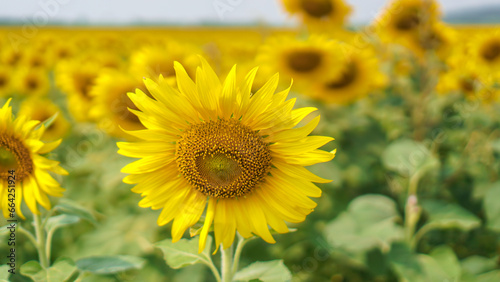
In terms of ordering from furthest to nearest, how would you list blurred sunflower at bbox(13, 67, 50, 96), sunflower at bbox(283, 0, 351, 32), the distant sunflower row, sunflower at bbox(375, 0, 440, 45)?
blurred sunflower at bbox(13, 67, 50, 96) → sunflower at bbox(375, 0, 440, 45) → sunflower at bbox(283, 0, 351, 32) → the distant sunflower row

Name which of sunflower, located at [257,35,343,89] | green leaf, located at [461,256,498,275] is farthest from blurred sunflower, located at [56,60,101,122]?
green leaf, located at [461,256,498,275]

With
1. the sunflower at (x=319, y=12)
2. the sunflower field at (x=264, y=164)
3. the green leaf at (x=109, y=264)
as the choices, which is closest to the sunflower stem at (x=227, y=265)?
the sunflower field at (x=264, y=164)

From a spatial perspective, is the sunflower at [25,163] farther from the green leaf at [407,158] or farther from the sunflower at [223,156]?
the green leaf at [407,158]

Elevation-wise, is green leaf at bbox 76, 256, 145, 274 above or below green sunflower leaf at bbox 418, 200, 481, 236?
above

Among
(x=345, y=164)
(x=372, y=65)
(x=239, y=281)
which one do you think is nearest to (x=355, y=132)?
(x=345, y=164)

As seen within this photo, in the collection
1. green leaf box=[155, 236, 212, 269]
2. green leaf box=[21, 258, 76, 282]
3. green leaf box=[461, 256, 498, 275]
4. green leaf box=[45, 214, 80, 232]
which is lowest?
green leaf box=[461, 256, 498, 275]

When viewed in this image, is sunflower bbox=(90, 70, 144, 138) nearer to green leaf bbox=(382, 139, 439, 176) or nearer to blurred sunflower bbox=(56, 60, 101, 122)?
blurred sunflower bbox=(56, 60, 101, 122)

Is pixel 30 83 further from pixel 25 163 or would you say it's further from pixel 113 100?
pixel 25 163
